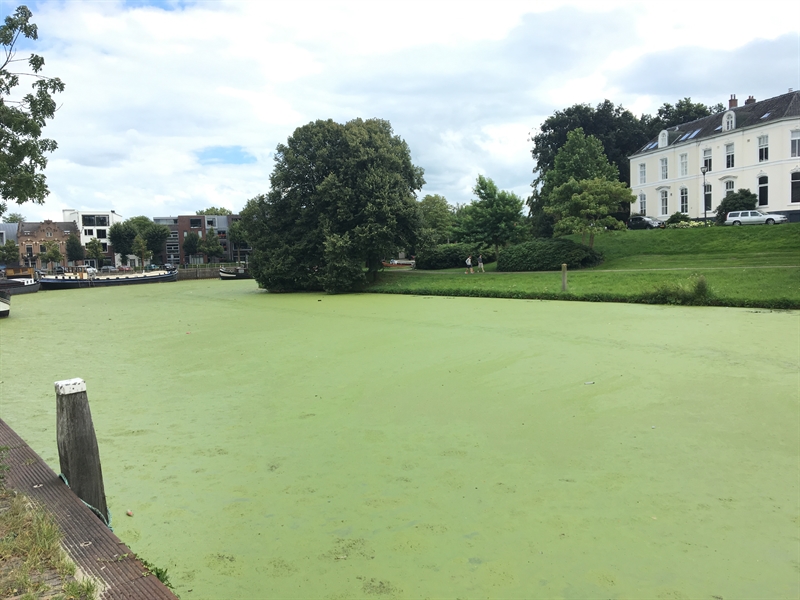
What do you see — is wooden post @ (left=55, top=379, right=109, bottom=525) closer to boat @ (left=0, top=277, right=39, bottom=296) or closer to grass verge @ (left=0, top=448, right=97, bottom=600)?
grass verge @ (left=0, top=448, right=97, bottom=600)

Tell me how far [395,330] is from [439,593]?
7.73 meters

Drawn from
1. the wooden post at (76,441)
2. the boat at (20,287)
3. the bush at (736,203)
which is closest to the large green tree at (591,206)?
the bush at (736,203)

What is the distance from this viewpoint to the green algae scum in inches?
106

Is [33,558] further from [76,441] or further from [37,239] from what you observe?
[37,239]

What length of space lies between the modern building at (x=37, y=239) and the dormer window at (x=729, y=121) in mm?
58719

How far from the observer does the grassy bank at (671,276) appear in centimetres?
1225

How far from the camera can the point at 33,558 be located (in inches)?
84.8

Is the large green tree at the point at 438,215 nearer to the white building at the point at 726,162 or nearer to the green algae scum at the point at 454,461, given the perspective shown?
the white building at the point at 726,162

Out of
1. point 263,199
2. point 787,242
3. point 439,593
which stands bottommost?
point 439,593

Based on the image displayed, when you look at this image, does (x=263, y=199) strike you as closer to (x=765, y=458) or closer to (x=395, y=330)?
(x=395, y=330)

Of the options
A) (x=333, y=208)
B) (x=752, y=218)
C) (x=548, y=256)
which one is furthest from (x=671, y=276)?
(x=752, y=218)

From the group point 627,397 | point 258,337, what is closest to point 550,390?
point 627,397

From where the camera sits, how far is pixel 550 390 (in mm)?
5766

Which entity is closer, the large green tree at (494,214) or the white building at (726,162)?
the large green tree at (494,214)
